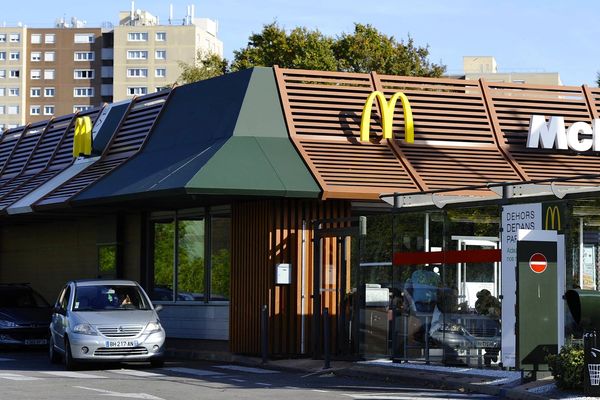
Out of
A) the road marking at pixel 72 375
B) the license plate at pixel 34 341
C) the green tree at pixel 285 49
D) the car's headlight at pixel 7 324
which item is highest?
the green tree at pixel 285 49

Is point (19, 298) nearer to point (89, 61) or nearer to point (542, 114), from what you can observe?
point (542, 114)

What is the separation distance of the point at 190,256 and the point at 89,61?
381 feet

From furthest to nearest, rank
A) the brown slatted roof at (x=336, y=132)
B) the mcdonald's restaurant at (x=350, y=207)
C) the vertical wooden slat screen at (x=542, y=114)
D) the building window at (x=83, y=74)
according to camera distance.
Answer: the building window at (x=83, y=74) → the vertical wooden slat screen at (x=542, y=114) → the brown slatted roof at (x=336, y=132) → the mcdonald's restaurant at (x=350, y=207)

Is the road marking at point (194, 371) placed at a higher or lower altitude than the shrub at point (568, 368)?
lower

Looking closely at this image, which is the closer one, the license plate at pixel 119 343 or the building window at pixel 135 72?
the license plate at pixel 119 343

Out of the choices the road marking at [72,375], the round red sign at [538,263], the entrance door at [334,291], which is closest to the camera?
the round red sign at [538,263]

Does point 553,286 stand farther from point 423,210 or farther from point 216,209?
point 216,209

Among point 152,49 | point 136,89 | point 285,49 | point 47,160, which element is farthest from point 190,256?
point 136,89

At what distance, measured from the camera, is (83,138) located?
29.8m

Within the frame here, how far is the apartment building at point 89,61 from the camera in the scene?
451 ft

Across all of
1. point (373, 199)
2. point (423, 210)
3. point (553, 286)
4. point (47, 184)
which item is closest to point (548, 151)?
point (373, 199)

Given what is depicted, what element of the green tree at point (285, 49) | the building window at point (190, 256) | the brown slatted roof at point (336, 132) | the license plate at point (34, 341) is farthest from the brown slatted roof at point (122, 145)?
the green tree at point (285, 49)

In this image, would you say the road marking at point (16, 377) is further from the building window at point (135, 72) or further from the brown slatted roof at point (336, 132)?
the building window at point (135, 72)

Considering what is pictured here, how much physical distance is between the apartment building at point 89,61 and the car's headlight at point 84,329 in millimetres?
114197
